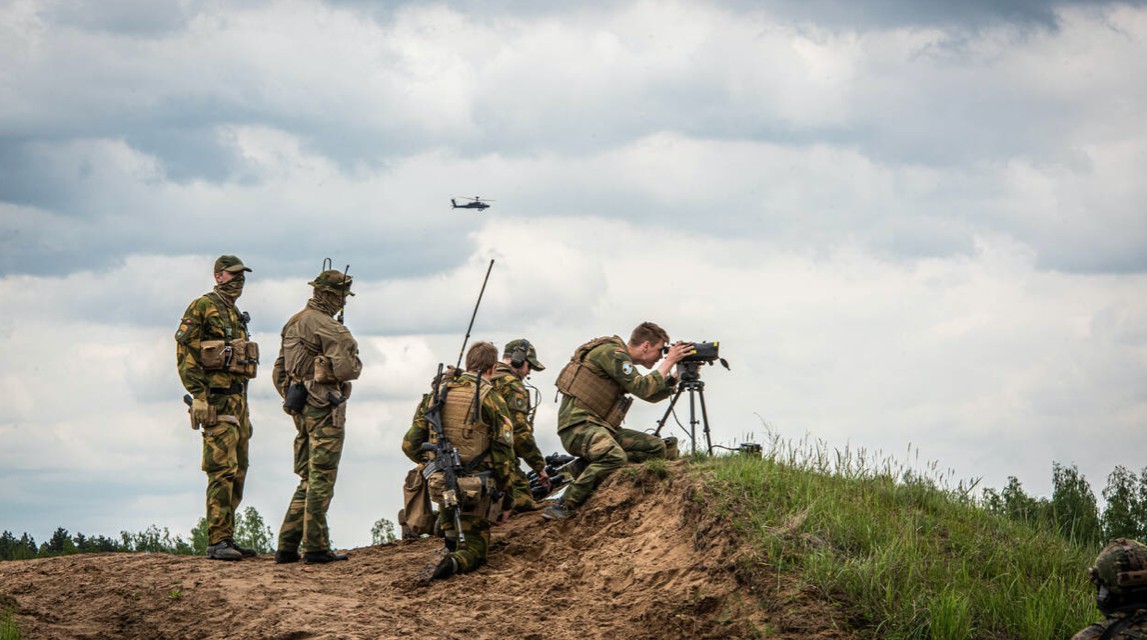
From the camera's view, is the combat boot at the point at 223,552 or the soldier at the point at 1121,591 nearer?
the soldier at the point at 1121,591

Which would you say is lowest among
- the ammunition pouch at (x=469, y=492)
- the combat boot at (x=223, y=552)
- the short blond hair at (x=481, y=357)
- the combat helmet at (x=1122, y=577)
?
the combat helmet at (x=1122, y=577)

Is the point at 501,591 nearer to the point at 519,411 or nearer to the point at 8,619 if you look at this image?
the point at 519,411

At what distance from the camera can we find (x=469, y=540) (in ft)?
Result: 38.9

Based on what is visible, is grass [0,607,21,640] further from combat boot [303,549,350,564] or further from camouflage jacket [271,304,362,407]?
camouflage jacket [271,304,362,407]

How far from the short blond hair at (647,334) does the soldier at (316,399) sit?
2.97m

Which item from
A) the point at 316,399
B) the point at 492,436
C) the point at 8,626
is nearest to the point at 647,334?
the point at 492,436

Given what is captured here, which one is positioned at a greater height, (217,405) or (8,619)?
(217,405)

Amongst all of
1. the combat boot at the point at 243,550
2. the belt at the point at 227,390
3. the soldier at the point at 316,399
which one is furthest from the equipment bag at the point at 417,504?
the belt at the point at 227,390

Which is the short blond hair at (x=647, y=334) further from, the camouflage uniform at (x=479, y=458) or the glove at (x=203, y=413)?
the glove at (x=203, y=413)

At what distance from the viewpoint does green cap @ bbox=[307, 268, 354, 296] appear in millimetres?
12852

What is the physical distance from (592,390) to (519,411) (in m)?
1.14

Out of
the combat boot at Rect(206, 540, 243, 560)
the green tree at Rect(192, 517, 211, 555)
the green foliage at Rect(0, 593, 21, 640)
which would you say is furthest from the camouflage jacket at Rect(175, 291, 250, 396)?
the green tree at Rect(192, 517, 211, 555)

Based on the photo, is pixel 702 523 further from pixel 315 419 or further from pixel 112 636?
pixel 112 636

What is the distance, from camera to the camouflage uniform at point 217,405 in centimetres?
1288
